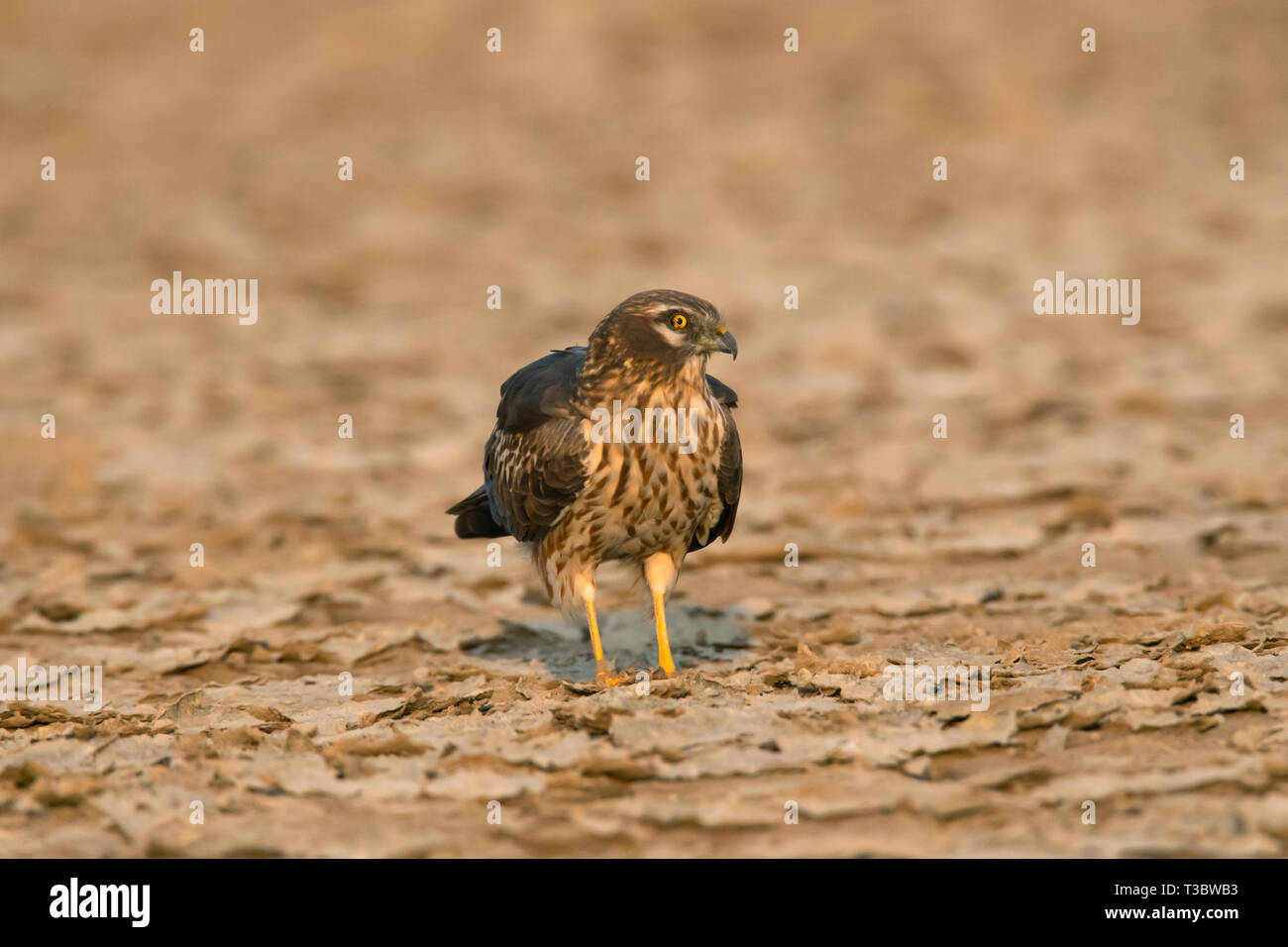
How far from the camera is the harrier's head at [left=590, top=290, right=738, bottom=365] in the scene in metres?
6.36

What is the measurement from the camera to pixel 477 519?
25.6 feet

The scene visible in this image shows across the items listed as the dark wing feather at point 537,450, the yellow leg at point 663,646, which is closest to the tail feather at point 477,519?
the dark wing feather at point 537,450

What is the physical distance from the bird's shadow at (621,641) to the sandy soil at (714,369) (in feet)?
0.14

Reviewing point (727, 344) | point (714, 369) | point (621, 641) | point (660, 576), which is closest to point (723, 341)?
point (727, 344)

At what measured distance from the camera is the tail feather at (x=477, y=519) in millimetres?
7695

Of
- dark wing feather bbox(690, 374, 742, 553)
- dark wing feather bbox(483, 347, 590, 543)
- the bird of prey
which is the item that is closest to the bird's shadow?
the bird of prey

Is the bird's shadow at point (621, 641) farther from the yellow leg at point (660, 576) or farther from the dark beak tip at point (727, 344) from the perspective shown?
the dark beak tip at point (727, 344)

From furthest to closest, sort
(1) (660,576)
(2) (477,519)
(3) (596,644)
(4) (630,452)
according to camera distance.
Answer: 1. (2) (477,519)
2. (1) (660,576)
3. (3) (596,644)
4. (4) (630,452)

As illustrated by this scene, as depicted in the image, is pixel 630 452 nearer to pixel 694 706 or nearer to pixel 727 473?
pixel 727 473

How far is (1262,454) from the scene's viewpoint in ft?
34.9

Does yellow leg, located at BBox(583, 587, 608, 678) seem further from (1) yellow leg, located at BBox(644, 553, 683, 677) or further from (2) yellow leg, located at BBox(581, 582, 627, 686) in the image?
(1) yellow leg, located at BBox(644, 553, 683, 677)

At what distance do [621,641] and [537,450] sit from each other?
175 centimetres
